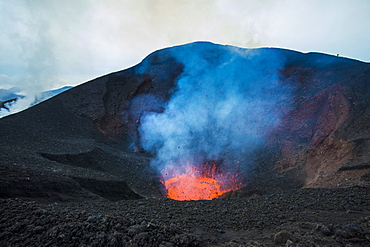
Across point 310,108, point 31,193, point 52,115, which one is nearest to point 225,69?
point 310,108

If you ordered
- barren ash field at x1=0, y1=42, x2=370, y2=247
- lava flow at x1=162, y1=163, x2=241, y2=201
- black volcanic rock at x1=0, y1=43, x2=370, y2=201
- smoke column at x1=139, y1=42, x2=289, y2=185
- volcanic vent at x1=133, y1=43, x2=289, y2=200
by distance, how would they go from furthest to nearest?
smoke column at x1=139, y1=42, x2=289, y2=185 < volcanic vent at x1=133, y1=43, x2=289, y2=200 < lava flow at x1=162, y1=163, x2=241, y2=201 < black volcanic rock at x1=0, y1=43, x2=370, y2=201 < barren ash field at x1=0, y1=42, x2=370, y2=247

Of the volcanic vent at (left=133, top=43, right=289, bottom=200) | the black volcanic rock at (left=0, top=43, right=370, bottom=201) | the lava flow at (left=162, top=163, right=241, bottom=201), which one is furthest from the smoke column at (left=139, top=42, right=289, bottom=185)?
the black volcanic rock at (left=0, top=43, right=370, bottom=201)

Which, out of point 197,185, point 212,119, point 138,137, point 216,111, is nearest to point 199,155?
point 197,185

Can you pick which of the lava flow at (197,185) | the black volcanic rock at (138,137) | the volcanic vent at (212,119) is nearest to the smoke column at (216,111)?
the volcanic vent at (212,119)

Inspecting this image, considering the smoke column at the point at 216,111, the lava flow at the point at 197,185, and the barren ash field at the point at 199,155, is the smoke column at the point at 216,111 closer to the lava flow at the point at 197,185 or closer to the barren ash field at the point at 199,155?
the barren ash field at the point at 199,155

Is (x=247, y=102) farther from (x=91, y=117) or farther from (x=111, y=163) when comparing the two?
(x=91, y=117)

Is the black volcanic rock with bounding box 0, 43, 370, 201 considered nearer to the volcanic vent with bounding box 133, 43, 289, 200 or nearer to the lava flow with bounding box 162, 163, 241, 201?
the volcanic vent with bounding box 133, 43, 289, 200

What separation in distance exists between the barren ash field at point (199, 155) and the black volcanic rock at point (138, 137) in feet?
0.23

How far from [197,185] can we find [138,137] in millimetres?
6735

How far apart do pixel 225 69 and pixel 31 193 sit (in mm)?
15882

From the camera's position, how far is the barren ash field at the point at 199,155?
3439 millimetres

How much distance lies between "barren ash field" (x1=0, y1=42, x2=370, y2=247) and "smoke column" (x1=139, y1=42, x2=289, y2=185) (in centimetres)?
10

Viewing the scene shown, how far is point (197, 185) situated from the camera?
12.7 metres

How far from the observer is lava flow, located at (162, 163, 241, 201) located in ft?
38.2
